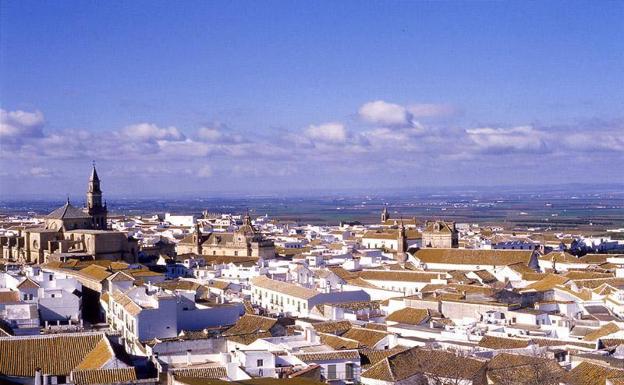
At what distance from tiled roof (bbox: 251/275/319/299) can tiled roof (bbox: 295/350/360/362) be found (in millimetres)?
15258

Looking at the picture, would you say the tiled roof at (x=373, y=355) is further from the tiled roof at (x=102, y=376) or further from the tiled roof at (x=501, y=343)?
the tiled roof at (x=102, y=376)

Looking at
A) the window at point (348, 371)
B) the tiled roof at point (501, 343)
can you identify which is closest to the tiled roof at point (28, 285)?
the window at point (348, 371)

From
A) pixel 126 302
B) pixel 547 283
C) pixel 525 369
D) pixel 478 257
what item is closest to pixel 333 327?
pixel 126 302

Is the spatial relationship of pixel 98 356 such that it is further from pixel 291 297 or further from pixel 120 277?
pixel 291 297

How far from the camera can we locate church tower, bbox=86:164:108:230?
6538 cm

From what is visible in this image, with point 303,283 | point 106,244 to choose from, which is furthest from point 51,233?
point 303,283

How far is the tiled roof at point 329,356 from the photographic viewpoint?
77.7 feet

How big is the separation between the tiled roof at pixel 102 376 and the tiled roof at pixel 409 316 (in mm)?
15635

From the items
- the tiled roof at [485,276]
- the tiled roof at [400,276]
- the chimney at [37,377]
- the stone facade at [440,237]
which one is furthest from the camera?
the stone facade at [440,237]

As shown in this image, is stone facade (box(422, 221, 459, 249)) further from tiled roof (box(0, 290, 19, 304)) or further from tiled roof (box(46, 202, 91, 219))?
tiled roof (box(0, 290, 19, 304))

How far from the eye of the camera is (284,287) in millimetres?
43438

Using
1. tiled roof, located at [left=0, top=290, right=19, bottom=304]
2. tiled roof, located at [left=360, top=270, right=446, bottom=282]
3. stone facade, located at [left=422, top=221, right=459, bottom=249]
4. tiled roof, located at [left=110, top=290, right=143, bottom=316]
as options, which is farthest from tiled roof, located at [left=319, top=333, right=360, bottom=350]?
stone facade, located at [left=422, top=221, right=459, bottom=249]

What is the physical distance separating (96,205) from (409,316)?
37420mm

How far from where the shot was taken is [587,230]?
131250 millimetres
